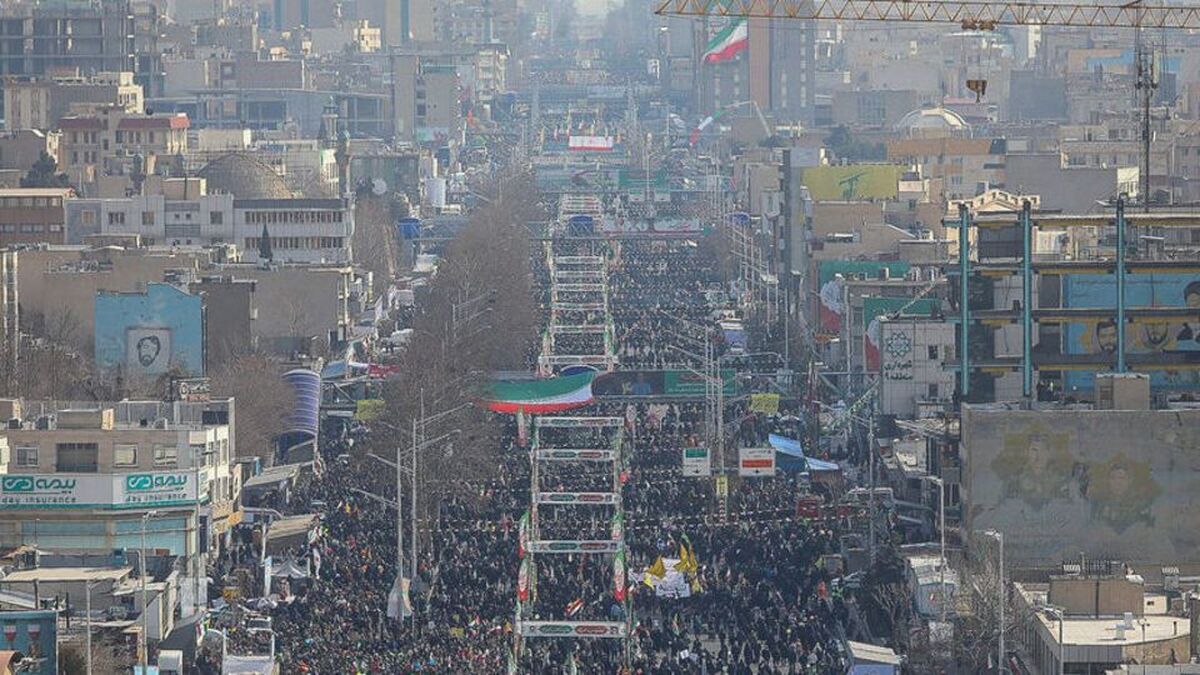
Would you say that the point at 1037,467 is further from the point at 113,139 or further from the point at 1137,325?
the point at 113,139

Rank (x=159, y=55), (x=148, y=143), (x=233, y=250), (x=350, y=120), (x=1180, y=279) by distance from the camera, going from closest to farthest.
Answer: (x=1180, y=279) < (x=233, y=250) < (x=148, y=143) < (x=159, y=55) < (x=350, y=120)

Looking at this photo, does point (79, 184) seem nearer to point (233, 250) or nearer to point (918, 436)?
point (233, 250)

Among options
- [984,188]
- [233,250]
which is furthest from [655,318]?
[984,188]

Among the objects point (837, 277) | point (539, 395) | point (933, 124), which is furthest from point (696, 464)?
point (933, 124)

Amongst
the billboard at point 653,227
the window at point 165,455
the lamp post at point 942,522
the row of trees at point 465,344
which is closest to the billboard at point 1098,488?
the lamp post at point 942,522

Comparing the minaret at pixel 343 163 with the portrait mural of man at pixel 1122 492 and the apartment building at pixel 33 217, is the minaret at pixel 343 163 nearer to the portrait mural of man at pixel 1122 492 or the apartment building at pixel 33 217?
the apartment building at pixel 33 217

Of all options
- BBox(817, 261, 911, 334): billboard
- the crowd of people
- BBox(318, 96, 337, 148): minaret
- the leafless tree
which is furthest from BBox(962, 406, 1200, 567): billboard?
BBox(318, 96, 337, 148): minaret
